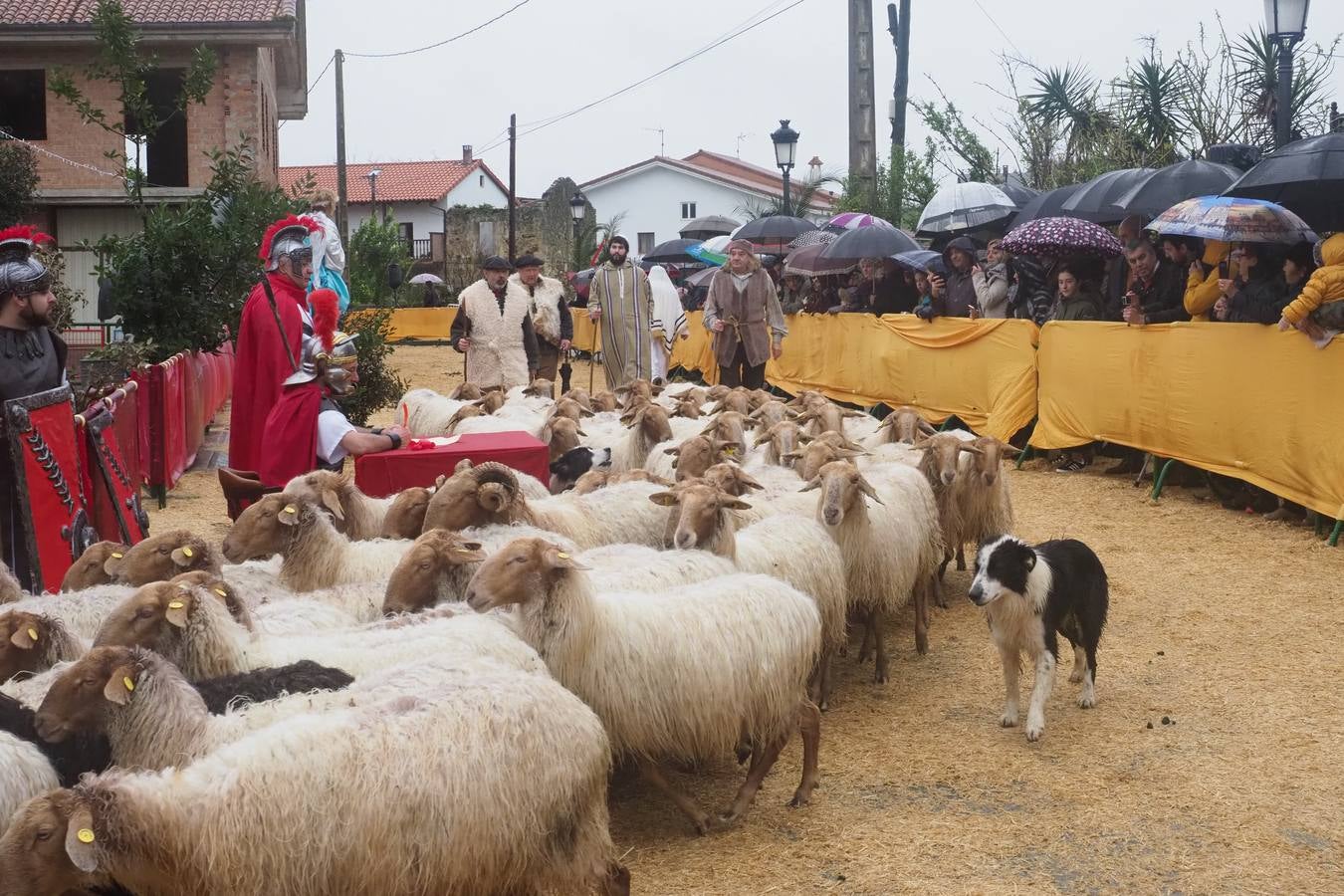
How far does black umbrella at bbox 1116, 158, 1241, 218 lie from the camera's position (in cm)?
1168

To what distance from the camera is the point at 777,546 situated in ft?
19.6

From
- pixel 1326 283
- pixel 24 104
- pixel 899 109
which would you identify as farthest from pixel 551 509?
pixel 24 104

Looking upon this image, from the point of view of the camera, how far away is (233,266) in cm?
1305

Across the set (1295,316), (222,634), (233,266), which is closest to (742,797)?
(222,634)

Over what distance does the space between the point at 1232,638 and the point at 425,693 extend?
500cm

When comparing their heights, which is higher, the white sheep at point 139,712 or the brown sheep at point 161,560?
the brown sheep at point 161,560

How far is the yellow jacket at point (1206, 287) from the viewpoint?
1053 centimetres

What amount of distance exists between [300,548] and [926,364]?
10.1 metres

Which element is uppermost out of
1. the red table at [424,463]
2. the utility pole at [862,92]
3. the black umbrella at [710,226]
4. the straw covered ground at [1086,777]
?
the utility pole at [862,92]

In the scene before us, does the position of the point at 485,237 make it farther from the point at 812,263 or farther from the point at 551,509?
the point at 551,509

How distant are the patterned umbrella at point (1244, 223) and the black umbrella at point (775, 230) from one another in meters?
11.9

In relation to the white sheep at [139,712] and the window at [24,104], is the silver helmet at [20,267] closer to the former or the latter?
the white sheep at [139,712]

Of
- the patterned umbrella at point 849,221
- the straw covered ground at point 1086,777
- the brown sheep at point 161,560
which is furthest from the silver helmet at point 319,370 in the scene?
the patterned umbrella at point 849,221

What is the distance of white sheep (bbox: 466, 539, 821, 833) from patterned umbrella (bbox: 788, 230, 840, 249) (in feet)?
43.4
